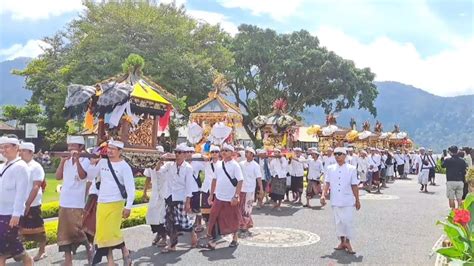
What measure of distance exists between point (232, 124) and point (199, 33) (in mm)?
14237

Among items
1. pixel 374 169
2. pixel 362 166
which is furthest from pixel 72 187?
pixel 374 169

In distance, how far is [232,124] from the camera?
56.7 feet

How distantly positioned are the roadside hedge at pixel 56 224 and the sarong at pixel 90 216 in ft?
4.02

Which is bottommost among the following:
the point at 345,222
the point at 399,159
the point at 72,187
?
the point at 345,222

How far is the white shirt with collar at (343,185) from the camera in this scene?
304 inches

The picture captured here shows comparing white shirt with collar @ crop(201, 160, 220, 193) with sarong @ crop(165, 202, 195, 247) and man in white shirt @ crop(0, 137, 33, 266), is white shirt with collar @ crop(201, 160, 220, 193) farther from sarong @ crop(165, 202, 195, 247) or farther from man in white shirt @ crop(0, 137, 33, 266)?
man in white shirt @ crop(0, 137, 33, 266)

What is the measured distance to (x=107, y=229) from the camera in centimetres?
568

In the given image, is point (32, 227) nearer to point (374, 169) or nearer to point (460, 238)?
point (460, 238)

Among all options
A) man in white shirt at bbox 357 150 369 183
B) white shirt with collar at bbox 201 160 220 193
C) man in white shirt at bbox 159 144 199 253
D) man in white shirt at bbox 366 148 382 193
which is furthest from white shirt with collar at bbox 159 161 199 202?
man in white shirt at bbox 366 148 382 193

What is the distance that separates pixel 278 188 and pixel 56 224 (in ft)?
19.7

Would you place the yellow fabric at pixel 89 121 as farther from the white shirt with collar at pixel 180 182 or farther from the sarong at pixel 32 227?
the sarong at pixel 32 227

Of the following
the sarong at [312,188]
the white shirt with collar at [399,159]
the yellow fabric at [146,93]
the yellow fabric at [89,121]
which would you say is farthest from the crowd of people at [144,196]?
the white shirt with collar at [399,159]

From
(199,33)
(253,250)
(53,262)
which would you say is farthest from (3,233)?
(199,33)

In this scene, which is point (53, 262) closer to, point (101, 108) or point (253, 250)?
point (253, 250)
